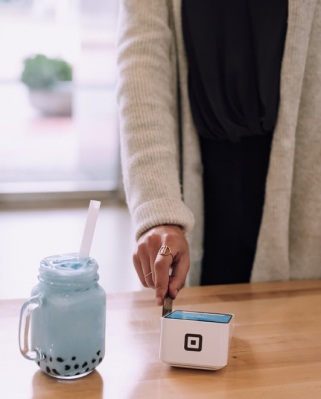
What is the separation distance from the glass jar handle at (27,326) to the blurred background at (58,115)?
9.11 ft

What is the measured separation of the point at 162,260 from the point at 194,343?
0.13 metres

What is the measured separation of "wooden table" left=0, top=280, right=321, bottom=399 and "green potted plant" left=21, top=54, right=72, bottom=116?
120 inches

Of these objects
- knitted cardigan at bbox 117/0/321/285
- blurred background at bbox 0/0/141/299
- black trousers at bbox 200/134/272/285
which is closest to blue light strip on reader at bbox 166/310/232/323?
knitted cardigan at bbox 117/0/321/285

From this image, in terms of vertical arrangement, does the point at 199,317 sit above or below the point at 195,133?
below

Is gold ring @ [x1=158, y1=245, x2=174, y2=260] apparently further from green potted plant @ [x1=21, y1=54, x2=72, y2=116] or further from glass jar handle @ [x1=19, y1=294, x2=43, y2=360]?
green potted plant @ [x1=21, y1=54, x2=72, y2=116]

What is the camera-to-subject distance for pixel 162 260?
0.82 m

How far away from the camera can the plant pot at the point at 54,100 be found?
12.9 ft

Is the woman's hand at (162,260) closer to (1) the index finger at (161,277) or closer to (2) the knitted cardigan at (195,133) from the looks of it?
(1) the index finger at (161,277)

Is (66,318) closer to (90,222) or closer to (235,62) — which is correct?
(90,222)

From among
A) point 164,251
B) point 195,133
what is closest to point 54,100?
point 195,133

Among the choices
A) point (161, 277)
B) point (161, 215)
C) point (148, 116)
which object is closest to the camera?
point (161, 277)

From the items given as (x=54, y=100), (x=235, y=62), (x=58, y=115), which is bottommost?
(x=58, y=115)

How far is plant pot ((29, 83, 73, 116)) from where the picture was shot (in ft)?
12.9

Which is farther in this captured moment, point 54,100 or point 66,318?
point 54,100
